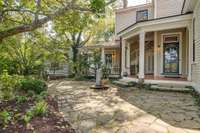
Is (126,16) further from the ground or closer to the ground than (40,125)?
further from the ground

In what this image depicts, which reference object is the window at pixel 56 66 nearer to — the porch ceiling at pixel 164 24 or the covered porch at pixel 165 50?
the covered porch at pixel 165 50

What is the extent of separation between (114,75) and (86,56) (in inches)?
139

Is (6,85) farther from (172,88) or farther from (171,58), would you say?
(171,58)

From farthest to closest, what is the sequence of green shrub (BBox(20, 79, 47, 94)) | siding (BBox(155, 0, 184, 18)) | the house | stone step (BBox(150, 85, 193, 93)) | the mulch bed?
siding (BBox(155, 0, 184, 18)) < the house < stone step (BBox(150, 85, 193, 93)) < green shrub (BBox(20, 79, 47, 94)) < the mulch bed

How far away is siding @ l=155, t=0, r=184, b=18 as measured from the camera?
14.5m

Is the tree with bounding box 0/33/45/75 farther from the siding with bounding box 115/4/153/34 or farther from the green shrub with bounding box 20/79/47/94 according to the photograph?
the siding with bounding box 115/4/153/34

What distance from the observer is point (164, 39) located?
12922 mm

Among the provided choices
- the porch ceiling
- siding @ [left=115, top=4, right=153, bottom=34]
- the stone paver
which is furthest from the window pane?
the stone paver

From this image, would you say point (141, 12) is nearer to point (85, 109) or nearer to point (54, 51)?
point (54, 51)

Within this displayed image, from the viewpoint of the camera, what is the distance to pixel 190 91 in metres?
9.17

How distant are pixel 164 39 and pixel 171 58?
1243 millimetres

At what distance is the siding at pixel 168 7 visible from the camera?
47.6 ft

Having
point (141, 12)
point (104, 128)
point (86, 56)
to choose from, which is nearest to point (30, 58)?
point (86, 56)

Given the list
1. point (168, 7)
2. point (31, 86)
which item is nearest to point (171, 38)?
point (168, 7)
